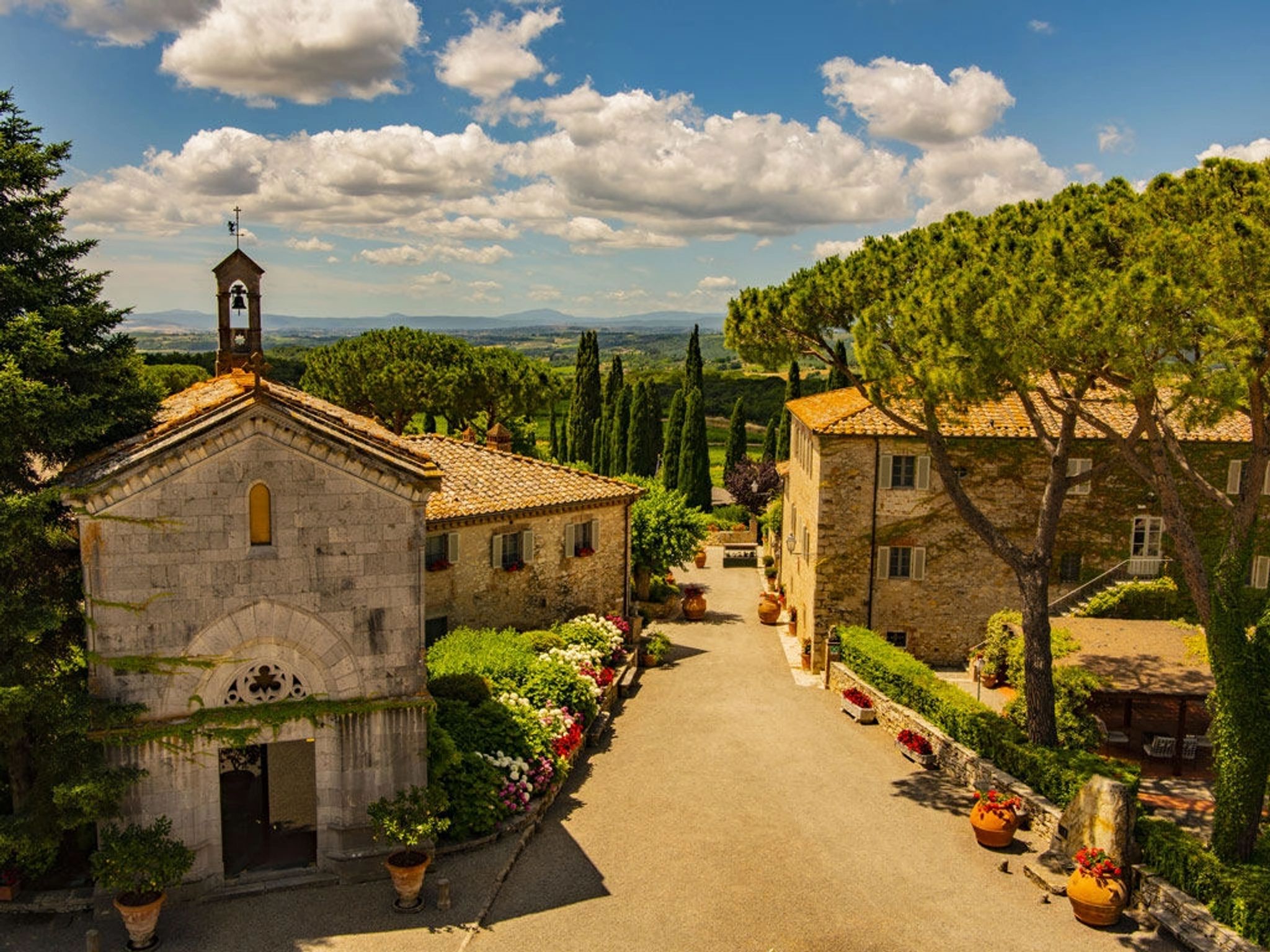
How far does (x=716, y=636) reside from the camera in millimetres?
36125

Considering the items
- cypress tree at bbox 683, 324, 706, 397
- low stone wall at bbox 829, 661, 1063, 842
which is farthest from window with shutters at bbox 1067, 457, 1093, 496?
cypress tree at bbox 683, 324, 706, 397

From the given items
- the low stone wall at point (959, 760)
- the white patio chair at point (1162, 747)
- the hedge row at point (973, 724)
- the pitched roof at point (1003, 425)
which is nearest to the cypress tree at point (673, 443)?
the pitched roof at point (1003, 425)

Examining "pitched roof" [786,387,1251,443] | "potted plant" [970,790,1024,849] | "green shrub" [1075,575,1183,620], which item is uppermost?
"pitched roof" [786,387,1251,443]

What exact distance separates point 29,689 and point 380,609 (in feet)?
18.1

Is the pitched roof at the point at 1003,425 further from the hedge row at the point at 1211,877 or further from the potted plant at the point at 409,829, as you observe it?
the potted plant at the point at 409,829

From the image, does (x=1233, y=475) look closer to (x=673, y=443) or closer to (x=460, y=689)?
(x=460, y=689)

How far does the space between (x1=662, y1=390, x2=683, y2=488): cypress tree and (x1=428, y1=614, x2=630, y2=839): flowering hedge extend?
3498 centimetres

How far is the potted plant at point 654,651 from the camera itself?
31.4 metres

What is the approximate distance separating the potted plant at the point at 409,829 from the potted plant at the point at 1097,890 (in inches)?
432

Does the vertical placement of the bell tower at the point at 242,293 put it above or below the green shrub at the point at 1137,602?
above

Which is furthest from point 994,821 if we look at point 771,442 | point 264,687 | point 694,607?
point 771,442

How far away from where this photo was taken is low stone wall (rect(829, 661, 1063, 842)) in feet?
62.7

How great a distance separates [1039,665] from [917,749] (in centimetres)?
392

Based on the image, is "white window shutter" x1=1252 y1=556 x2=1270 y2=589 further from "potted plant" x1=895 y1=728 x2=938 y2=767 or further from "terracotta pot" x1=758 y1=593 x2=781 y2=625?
"terracotta pot" x1=758 y1=593 x2=781 y2=625
